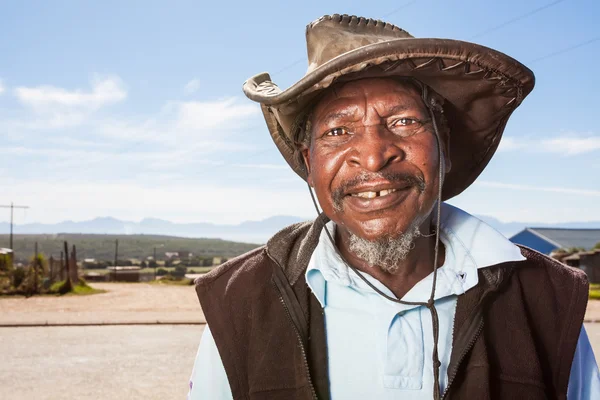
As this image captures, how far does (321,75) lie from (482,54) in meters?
0.60

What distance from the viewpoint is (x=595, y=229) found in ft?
160

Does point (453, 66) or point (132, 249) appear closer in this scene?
point (453, 66)

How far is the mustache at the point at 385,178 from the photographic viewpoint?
2.23 m

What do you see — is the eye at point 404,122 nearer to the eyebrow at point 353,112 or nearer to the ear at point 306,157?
the eyebrow at point 353,112

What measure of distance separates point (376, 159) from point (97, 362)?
319 inches

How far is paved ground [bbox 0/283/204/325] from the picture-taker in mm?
13312

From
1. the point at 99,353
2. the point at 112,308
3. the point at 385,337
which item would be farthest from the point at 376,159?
the point at 112,308

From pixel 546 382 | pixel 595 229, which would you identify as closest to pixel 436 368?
pixel 546 382

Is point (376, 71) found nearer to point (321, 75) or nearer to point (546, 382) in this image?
point (321, 75)

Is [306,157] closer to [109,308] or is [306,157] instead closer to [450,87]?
[450,87]

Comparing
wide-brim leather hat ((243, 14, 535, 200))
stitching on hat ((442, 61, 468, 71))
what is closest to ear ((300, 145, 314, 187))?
wide-brim leather hat ((243, 14, 535, 200))

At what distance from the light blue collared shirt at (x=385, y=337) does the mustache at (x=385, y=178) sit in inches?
11.6

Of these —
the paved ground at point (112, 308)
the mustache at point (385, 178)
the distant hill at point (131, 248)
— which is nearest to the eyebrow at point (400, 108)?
the mustache at point (385, 178)

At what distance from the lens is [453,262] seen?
2.43 metres
